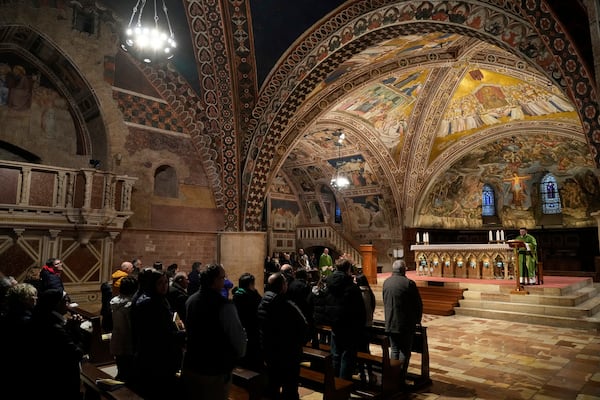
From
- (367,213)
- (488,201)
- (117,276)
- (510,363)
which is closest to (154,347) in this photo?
(117,276)

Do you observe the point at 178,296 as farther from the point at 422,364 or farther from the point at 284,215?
the point at 284,215

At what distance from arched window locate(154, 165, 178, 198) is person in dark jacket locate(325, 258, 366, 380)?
742 centimetres

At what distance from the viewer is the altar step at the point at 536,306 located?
826 cm

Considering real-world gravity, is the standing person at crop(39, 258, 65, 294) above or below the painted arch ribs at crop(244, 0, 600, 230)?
below

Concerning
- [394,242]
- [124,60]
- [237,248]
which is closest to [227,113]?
[124,60]

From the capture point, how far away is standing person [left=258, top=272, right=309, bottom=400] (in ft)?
10.6

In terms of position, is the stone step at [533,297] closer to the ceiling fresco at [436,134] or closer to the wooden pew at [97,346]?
the ceiling fresco at [436,134]

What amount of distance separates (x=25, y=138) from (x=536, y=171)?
1967 cm

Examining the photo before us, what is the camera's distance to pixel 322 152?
1812 centimetres

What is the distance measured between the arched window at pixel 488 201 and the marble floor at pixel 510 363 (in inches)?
495

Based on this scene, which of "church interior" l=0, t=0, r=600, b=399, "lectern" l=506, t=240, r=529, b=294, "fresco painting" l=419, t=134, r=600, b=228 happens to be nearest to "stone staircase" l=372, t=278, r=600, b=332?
"lectern" l=506, t=240, r=529, b=294

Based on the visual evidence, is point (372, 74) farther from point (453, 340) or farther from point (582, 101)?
point (453, 340)

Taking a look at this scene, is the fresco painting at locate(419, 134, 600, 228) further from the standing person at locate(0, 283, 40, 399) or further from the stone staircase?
the standing person at locate(0, 283, 40, 399)

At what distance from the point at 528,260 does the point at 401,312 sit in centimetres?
814
